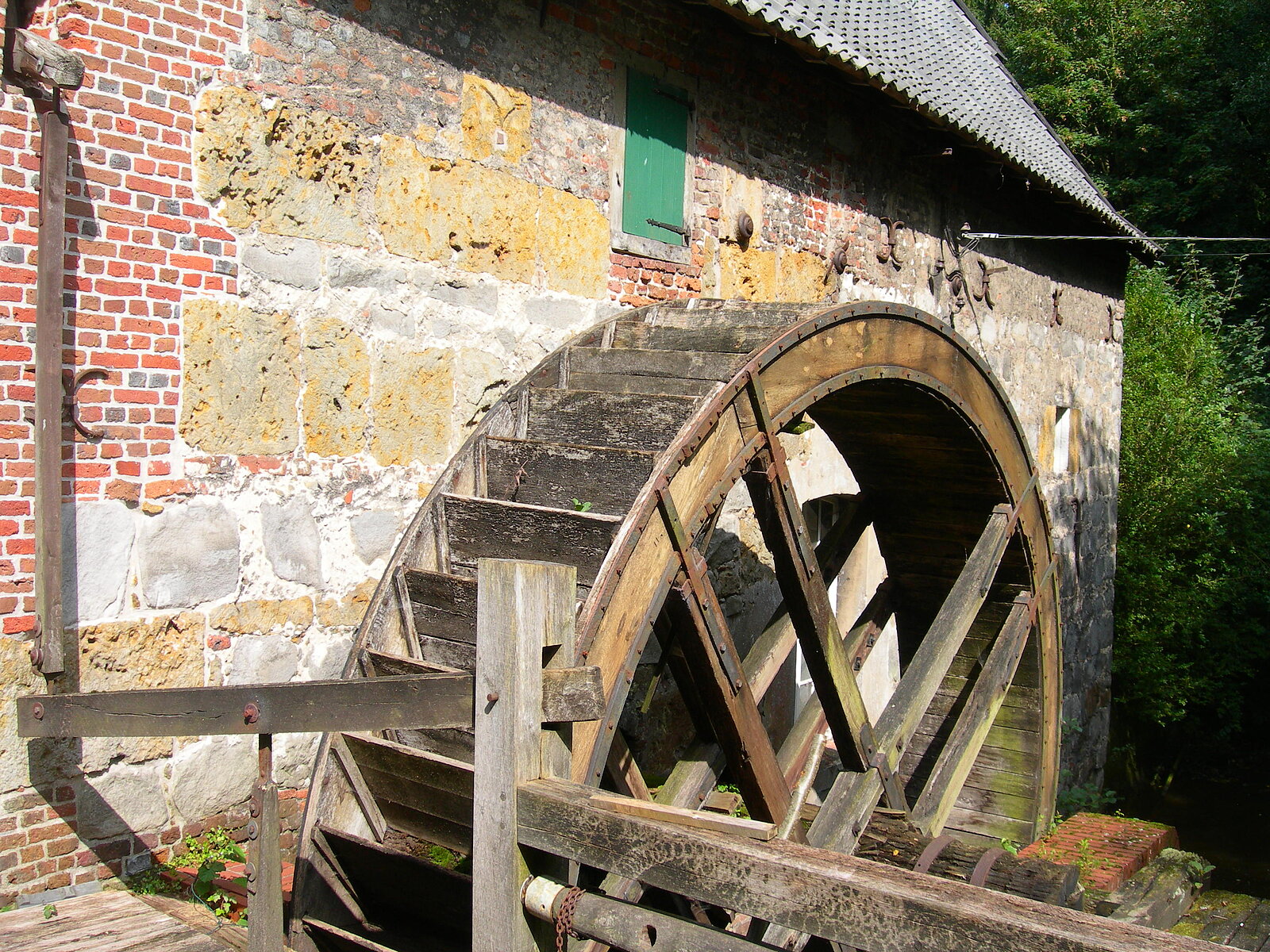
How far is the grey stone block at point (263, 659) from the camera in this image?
3553mm

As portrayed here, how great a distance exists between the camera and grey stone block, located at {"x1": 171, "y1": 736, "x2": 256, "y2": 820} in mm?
3441

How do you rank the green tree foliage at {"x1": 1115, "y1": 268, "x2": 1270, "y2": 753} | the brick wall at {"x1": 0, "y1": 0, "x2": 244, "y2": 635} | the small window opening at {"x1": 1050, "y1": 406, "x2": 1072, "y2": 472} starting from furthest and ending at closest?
the green tree foliage at {"x1": 1115, "y1": 268, "x2": 1270, "y2": 753}, the small window opening at {"x1": 1050, "y1": 406, "x2": 1072, "y2": 472}, the brick wall at {"x1": 0, "y1": 0, "x2": 244, "y2": 635}

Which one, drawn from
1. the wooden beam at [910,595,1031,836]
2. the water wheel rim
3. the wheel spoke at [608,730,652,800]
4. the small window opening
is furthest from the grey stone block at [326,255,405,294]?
the small window opening

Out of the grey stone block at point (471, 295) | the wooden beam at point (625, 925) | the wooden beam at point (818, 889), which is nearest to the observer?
the wooden beam at point (818, 889)

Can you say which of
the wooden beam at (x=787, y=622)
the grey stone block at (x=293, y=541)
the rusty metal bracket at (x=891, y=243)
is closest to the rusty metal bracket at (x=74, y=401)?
A: the grey stone block at (x=293, y=541)

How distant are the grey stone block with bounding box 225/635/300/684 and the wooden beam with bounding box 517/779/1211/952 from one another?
192 centimetres

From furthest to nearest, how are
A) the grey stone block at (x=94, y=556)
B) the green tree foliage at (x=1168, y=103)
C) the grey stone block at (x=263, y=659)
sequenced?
the green tree foliage at (x=1168, y=103) < the grey stone block at (x=263, y=659) < the grey stone block at (x=94, y=556)

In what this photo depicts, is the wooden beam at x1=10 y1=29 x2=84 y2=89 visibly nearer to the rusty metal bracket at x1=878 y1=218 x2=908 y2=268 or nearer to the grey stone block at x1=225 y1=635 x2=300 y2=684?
the grey stone block at x1=225 y1=635 x2=300 y2=684

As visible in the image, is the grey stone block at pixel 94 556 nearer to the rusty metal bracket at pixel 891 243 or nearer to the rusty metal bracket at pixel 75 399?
the rusty metal bracket at pixel 75 399

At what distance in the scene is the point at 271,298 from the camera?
362 cm

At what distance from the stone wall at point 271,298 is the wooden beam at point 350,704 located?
1.08 m

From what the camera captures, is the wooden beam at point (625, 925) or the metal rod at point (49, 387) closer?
the wooden beam at point (625, 925)

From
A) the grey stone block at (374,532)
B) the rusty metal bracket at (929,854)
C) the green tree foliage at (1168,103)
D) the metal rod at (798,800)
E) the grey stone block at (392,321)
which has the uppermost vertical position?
the green tree foliage at (1168,103)

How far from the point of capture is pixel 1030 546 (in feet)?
16.8
